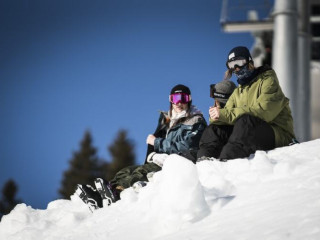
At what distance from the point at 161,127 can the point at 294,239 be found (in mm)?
3814

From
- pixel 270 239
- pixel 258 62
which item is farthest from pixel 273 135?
pixel 258 62

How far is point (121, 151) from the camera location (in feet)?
123

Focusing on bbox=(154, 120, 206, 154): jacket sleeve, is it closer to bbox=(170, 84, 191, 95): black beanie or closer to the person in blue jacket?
the person in blue jacket

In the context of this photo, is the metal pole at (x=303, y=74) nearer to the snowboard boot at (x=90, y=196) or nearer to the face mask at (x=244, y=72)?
the face mask at (x=244, y=72)

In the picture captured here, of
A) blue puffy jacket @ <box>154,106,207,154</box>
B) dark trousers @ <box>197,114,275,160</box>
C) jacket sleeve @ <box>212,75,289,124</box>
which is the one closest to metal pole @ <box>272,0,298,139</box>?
blue puffy jacket @ <box>154,106,207,154</box>

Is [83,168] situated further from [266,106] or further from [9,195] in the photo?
[266,106]

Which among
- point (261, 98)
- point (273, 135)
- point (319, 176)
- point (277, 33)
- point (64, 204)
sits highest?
point (277, 33)

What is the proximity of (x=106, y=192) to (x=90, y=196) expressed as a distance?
6.7 inches

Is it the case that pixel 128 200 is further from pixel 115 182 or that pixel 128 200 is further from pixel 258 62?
pixel 258 62

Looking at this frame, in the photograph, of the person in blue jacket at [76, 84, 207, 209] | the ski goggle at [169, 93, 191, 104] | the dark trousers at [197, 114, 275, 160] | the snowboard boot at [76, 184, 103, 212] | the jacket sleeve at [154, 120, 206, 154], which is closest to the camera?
the dark trousers at [197, 114, 275, 160]

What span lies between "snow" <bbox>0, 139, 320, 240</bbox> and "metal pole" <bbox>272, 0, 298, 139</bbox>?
8.01 metres

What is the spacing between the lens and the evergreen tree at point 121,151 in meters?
36.4

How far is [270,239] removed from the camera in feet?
8.14

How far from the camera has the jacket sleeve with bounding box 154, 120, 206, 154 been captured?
563cm
